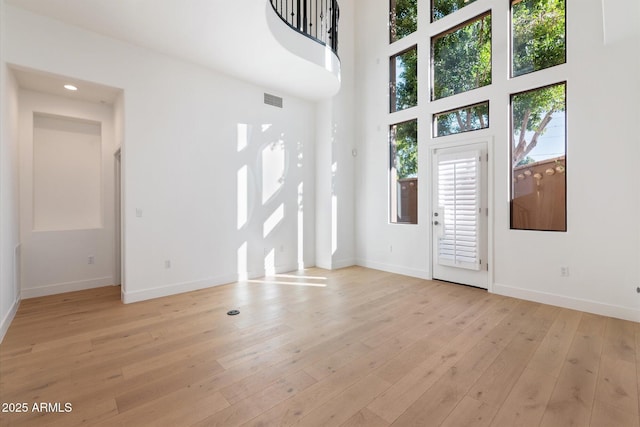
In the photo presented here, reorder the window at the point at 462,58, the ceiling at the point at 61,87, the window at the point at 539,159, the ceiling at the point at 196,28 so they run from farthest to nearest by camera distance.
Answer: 1. the window at the point at 462,58
2. the window at the point at 539,159
3. the ceiling at the point at 61,87
4. the ceiling at the point at 196,28

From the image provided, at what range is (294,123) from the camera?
5488 millimetres

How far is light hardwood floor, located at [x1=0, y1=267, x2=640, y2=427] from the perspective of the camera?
68.7 inches

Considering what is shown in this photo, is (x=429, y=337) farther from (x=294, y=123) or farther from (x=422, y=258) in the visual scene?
(x=294, y=123)

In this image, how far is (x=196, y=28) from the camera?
3.41 m

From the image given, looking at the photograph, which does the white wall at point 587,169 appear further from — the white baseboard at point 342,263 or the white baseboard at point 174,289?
the white baseboard at point 174,289

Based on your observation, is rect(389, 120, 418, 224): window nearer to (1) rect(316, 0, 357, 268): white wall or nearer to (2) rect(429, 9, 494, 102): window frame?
(2) rect(429, 9, 494, 102): window frame

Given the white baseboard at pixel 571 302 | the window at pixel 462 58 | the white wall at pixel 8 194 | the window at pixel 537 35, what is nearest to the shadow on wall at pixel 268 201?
the white wall at pixel 8 194

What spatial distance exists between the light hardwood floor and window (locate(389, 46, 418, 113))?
357 centimetres

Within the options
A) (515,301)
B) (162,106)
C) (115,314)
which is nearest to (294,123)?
(162,106)

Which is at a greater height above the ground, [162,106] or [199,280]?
[162,106]

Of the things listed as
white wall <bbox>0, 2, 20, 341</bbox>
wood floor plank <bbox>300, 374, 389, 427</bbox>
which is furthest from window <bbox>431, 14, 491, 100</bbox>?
white wall <bbox>0, 2, 20, 341</bbox>

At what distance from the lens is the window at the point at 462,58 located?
14.0 ft

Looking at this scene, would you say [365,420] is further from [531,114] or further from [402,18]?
[402,18]

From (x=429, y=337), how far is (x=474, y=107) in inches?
137
